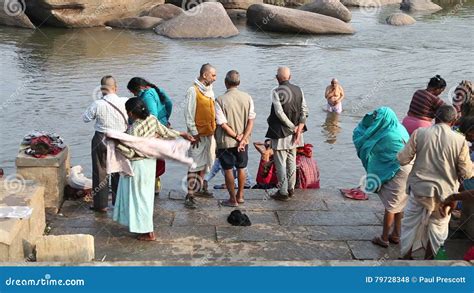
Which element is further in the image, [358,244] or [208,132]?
[208,132]

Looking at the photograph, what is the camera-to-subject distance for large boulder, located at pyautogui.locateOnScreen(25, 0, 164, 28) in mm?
24312

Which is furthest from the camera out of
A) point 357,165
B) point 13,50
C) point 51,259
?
point 13,50

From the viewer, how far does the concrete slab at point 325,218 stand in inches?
284

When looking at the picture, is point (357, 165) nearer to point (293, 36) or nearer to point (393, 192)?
point (393, 192)

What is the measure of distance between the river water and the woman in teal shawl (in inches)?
138

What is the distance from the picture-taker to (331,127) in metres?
13.3

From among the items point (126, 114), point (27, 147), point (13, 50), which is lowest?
point (13, 50)

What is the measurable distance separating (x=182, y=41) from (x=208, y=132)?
16212mm

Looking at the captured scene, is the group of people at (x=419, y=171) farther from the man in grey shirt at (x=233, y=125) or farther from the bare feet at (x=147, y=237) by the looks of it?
the bare feet at (x=147, y=237)

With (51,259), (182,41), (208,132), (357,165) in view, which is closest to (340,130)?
(357,165)

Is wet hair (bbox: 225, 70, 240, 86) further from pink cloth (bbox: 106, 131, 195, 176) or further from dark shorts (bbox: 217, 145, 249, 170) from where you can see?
pink cloth (bbox: 106, 131, 195, 176)

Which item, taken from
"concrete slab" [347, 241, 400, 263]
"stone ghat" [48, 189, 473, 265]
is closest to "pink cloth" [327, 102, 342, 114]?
"stone ghat" [48, 189, 473, 265]

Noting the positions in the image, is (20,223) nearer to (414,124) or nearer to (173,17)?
(414,124)

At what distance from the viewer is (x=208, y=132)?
24.5 ft
